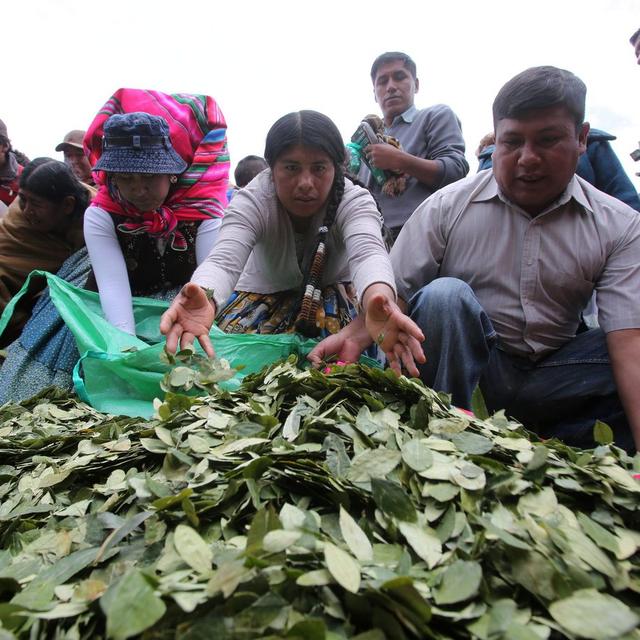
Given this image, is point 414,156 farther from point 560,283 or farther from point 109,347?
point 109,347

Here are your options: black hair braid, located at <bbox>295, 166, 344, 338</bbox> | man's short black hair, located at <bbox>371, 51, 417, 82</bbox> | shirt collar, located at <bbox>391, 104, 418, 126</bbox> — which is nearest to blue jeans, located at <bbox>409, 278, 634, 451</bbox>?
black hair braid, located at <bbox>295, 166, 344, 338</bbox>

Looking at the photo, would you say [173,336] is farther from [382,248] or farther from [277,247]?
[382,248]

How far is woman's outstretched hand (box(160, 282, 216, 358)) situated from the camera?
4.86 feet

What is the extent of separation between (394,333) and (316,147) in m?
0.70

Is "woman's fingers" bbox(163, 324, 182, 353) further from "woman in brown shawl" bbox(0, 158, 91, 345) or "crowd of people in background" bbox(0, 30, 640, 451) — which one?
"woman in brown shawl" bbox(0, 158, 91, 345)

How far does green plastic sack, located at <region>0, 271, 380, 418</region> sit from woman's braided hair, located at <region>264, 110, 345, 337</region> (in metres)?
0.11

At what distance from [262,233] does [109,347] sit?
66 centimetres

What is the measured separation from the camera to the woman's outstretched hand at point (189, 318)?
148cm

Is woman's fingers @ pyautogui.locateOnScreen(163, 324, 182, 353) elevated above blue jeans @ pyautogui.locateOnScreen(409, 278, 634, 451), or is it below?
above

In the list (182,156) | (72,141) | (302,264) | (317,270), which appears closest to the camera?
(317,270)

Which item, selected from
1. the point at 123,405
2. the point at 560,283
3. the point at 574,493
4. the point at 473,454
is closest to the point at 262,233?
the point at 123,405

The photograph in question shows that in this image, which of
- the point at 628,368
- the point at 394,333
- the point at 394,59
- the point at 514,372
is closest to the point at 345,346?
the point at 394,333

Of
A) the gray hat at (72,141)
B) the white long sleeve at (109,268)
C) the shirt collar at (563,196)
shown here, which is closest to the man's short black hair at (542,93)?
the shirt collar at (563,196)

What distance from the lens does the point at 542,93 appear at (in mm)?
1450
